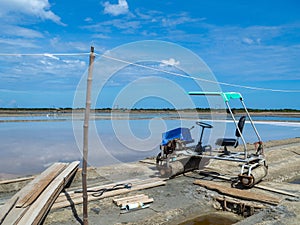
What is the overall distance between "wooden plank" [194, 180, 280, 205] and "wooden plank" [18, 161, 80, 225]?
292 cm

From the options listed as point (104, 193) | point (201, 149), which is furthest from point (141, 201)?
point (201, 149)

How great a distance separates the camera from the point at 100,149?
12289 millimetres

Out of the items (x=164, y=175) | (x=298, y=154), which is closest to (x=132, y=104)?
(x=164, y=175)

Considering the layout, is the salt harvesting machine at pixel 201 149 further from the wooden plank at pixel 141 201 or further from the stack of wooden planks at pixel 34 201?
the stack of wooden planks at pixel 34 201

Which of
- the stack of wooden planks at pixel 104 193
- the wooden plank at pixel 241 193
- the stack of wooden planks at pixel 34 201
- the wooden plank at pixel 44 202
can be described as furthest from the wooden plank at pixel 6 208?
the wooden plank at pixel 241 193

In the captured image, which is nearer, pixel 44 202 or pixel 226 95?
pixel 44 202

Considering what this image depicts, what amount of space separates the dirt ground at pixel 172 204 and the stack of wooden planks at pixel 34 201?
0.32 metres

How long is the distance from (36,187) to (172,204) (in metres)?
2.45

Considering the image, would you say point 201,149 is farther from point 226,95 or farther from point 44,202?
point 44,202

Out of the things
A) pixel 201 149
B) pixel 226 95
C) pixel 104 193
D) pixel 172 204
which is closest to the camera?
pixel 172 204

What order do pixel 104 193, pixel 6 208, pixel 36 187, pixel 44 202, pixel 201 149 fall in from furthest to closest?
pixel 201 149 → pixel 104 193 → pixel 36 187 → pixel 44 202 → pixel 6 208

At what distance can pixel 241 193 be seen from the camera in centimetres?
584

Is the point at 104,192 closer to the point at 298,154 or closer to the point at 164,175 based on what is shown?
the point at 164,175

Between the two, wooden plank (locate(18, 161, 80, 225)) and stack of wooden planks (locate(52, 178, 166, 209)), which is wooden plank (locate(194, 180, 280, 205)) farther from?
wooden plank (locate(18, 161, 80, 225))
